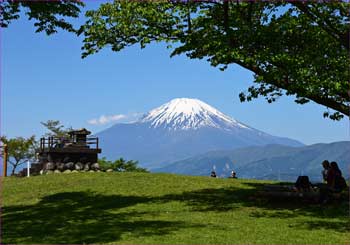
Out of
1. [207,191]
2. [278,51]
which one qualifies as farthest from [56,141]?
[278,51]

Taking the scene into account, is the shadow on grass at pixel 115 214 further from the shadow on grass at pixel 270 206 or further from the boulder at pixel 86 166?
the boulder at pixel 86 166

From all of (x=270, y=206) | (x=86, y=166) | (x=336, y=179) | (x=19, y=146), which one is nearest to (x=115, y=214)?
(x=270, y=206)

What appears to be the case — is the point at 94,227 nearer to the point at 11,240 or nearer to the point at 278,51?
the point at 11,240

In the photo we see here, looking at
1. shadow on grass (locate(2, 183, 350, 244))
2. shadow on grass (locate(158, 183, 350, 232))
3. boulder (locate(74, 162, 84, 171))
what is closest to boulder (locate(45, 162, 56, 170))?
boulder (locate(74, 162, 84, 171))

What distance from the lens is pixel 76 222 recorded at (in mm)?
15484

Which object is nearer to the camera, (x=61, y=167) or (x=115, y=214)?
(x=115, y=214)

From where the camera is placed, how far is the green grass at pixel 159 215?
1302 cm

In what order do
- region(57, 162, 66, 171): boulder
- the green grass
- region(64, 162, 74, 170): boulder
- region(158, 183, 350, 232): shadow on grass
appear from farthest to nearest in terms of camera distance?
region(64, 162, 74, 170): boulder < region(57, 162, 66, 171): boulder < region(158, 183, 350, 232): shadow on grass < the green grass

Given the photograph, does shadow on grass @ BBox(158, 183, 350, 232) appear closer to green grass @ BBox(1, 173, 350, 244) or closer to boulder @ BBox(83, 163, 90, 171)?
green grass @ BBox(1, 173, 350, 244)

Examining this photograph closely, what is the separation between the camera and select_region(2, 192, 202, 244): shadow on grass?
12.9m

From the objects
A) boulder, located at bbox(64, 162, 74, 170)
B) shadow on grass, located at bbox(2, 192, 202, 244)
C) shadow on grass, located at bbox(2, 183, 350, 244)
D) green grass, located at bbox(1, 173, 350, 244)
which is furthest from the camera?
boulder, located at bbox(64, 162, 74, 170)

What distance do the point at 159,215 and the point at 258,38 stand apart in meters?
7.72

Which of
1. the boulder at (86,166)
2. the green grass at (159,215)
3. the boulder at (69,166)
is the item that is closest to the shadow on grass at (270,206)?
the green grass at (159,215)

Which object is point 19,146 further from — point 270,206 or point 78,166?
point 270,206
